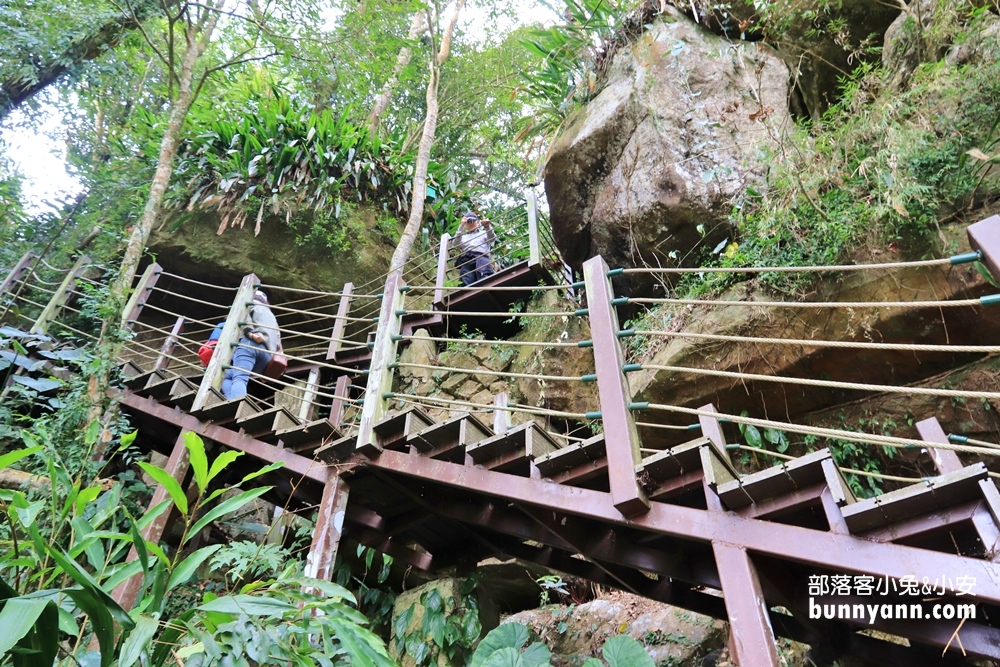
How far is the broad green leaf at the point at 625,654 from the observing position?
9.68 ft

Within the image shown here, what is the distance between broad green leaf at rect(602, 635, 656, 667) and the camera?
2.95m

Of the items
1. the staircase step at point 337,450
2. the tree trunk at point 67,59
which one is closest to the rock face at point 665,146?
the staircase step at point 337,450

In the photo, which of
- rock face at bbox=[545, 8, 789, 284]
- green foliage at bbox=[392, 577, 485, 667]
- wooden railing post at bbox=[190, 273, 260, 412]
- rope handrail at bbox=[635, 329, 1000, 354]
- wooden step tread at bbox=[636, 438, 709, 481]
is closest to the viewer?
rope handrail at bbox=[635, 329, 1000, 354]

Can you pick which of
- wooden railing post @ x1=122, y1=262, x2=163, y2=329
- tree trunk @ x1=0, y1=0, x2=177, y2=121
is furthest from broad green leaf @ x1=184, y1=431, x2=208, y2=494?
tree trunk @ x1=0, y1=0, x2=177, y2=121

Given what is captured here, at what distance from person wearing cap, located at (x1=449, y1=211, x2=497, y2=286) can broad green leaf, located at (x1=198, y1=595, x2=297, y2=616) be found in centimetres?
530

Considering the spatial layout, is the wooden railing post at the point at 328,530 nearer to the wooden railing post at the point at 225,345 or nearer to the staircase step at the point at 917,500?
the wooden railing post at the point at 225,345

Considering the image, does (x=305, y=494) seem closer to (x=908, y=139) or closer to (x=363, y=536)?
(x=363, y=536)

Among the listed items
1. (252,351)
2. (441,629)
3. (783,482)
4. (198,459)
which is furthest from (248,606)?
(252,351)

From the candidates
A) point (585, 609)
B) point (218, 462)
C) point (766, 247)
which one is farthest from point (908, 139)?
point (218, 462)

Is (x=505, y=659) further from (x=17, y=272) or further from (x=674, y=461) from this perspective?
(x=17, y=272)

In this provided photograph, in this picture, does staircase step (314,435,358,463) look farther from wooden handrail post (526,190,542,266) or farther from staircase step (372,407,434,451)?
wooden handrail post (526,190,542,266)

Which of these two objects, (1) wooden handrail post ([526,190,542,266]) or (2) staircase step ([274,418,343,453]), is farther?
(1) wooden handrail post ([526,190,542,266])

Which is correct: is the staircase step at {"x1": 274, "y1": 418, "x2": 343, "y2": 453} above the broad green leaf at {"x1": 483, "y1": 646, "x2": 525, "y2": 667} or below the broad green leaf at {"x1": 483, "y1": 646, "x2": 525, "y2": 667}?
above

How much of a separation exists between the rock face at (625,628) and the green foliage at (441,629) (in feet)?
2.45
